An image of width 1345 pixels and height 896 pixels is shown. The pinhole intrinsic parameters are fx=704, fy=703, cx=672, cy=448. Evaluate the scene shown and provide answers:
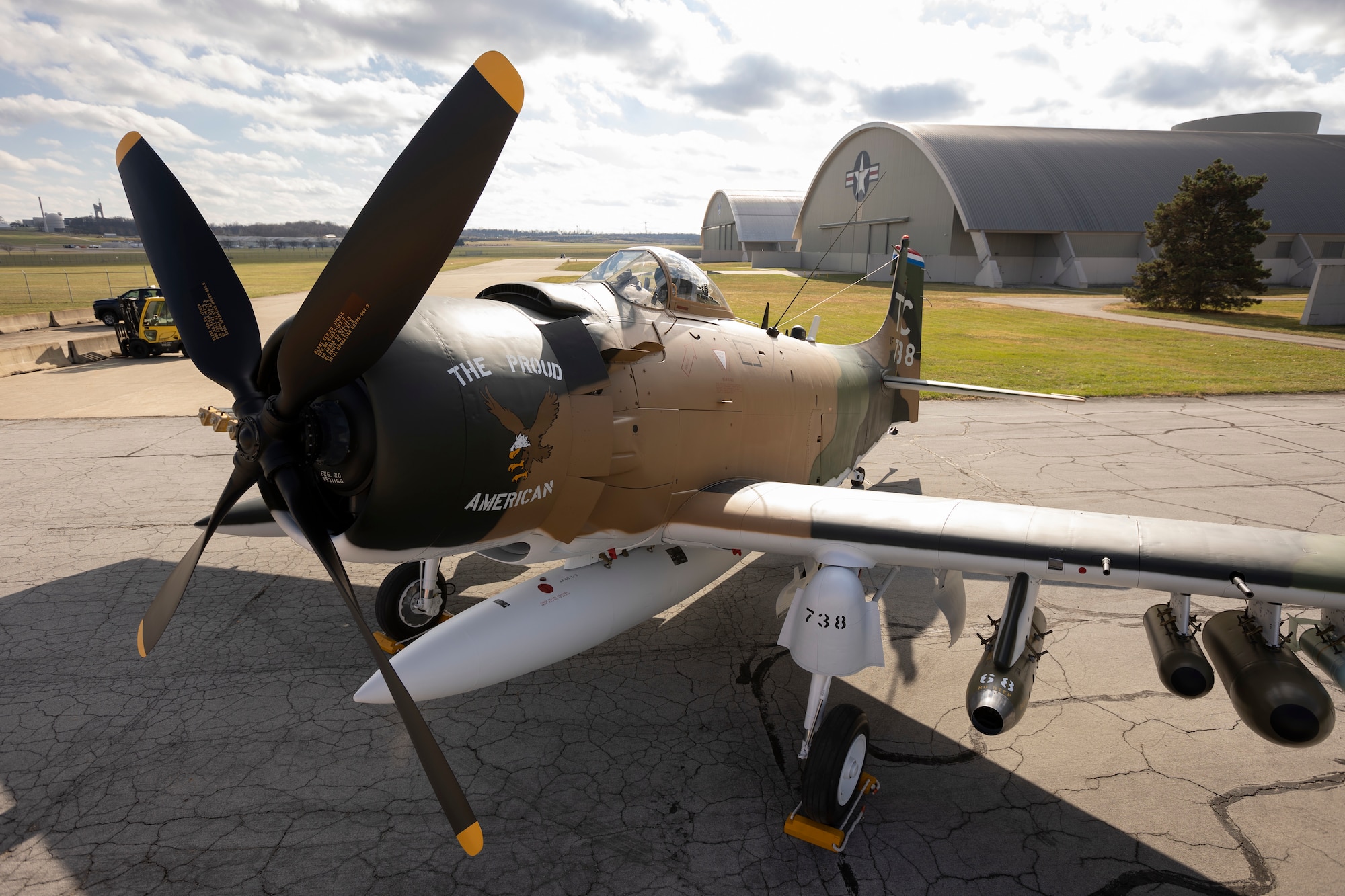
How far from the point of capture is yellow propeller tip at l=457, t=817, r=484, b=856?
309 cm

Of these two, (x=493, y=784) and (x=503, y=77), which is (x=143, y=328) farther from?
(x=503, y=77)

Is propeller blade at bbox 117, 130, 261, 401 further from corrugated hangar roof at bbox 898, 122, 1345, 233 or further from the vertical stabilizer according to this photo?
corrugated hangar roof at bbox 898, 122, 1345, 233

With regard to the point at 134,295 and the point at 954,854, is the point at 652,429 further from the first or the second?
the point at 134,295

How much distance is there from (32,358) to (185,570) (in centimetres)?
2256

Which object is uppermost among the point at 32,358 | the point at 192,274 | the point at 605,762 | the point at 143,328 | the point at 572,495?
the point at 192,274

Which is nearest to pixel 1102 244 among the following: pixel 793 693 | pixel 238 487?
pixel 793 693

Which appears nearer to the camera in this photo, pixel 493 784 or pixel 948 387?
pixel 493 784

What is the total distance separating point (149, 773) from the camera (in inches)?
181

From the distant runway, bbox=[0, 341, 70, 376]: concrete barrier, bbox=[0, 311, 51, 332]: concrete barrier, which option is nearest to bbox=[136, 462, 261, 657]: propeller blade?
the distant runway

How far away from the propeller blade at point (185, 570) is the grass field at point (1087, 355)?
55.7ft

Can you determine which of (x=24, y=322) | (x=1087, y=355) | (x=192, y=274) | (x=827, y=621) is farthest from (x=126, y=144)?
(x=24, y=322)

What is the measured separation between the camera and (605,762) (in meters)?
4.75

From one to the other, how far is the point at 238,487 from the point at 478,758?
241 cm

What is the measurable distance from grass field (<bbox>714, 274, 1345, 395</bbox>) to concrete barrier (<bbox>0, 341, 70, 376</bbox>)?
22615mm
